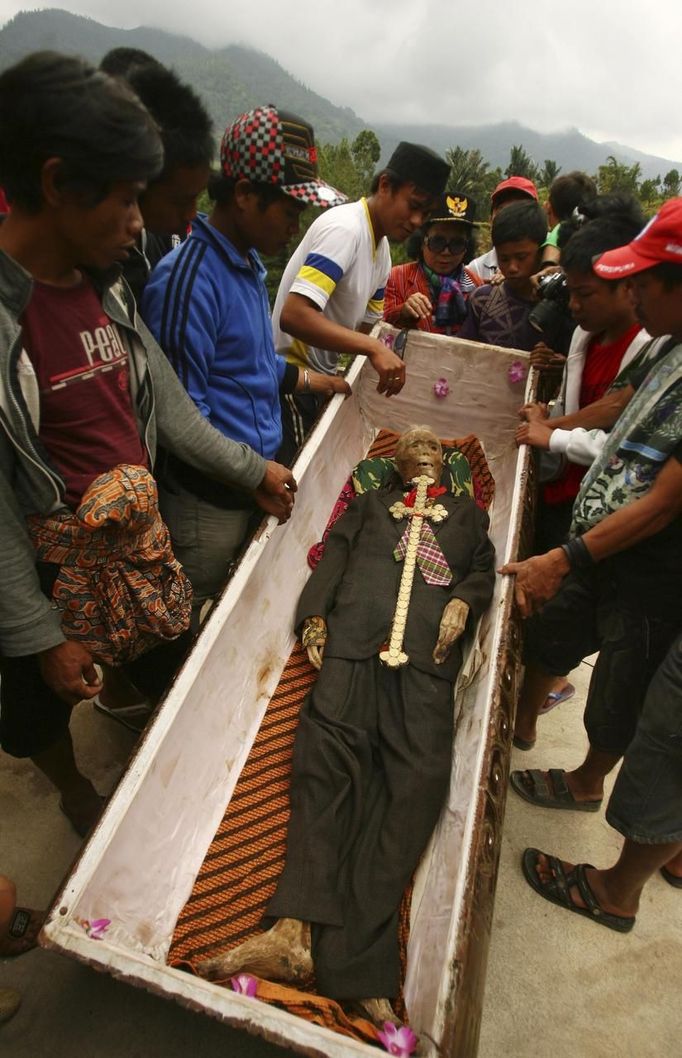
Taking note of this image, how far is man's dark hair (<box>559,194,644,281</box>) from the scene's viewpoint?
206 centimetres

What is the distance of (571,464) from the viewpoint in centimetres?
267

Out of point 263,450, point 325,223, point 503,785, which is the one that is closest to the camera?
point 503,785

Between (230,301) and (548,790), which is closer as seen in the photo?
(230,301)

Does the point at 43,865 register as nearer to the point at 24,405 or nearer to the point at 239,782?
the point at 239,782

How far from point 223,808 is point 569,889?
126cm

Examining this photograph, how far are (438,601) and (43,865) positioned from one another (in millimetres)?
1719

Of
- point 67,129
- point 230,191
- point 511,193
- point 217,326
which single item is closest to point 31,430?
point 67,129

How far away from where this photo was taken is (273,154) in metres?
1.78

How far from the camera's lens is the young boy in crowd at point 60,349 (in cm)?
114

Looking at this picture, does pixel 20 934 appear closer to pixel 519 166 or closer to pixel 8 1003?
pixel 8 1003

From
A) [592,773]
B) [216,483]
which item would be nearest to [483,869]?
[592,773]

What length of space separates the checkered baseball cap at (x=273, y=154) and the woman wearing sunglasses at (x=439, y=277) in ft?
5.47

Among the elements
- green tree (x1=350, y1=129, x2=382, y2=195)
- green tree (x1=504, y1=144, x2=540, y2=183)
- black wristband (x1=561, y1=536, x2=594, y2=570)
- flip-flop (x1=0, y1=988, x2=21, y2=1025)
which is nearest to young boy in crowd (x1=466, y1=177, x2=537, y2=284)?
black wristband (x1=561, y1=536, x2=594, y2=570)

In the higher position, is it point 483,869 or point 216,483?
point 216,483
